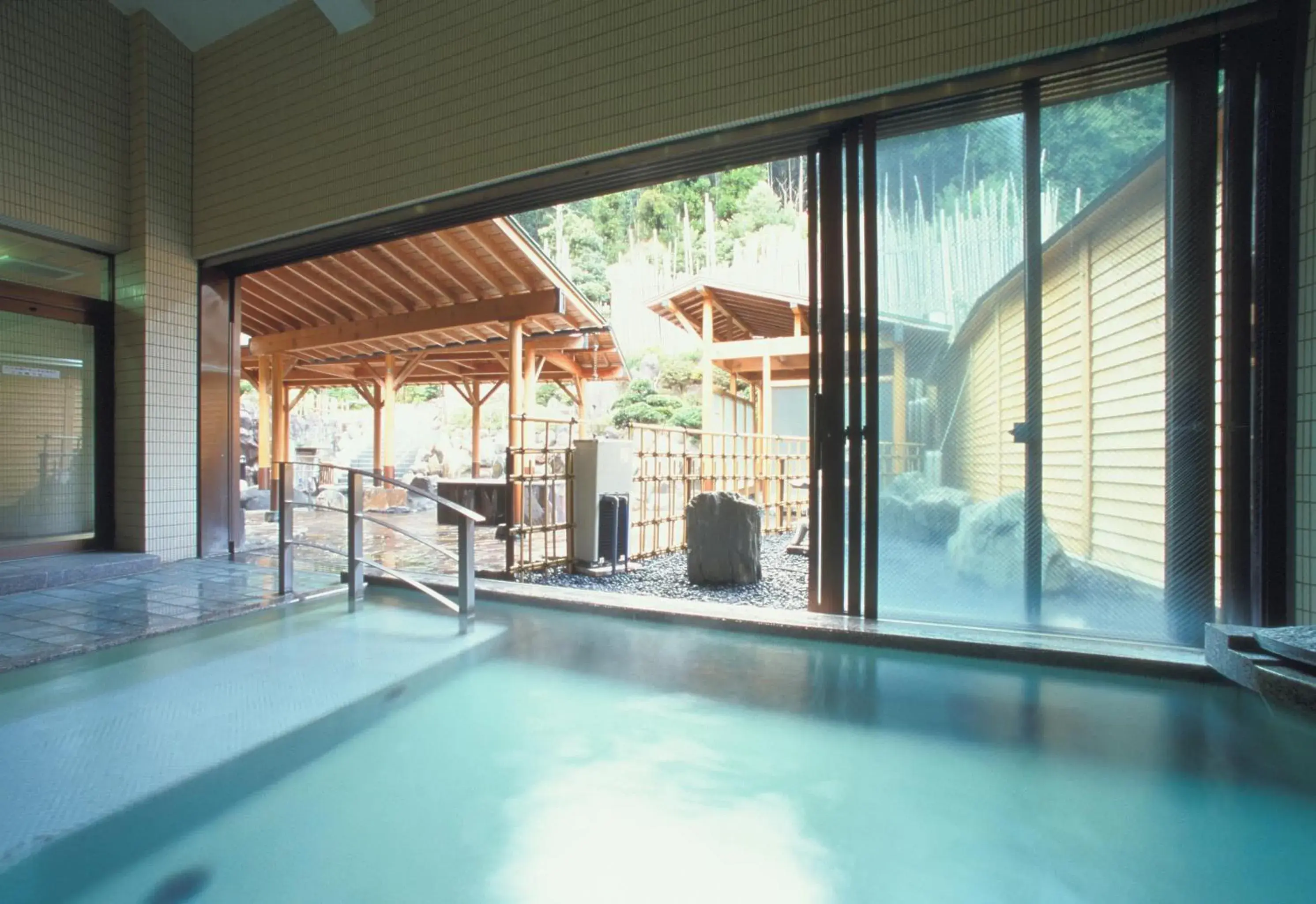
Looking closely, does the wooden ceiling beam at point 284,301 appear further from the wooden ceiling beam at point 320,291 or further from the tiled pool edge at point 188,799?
the tiled pool edge at point 188,799

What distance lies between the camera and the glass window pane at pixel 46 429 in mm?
4465

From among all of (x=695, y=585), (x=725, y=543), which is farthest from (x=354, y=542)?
(x=725, y=543)

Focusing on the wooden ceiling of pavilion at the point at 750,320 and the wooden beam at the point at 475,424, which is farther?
the wooden beam at the point at 475,424

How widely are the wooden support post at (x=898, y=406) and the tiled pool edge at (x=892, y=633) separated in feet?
2.54

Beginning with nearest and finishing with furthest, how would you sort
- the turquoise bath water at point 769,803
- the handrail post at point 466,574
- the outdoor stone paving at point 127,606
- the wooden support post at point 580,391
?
the turquoise bath water at point 769,803 → the outdoor stone paving at point 127,606 → the handrail post at point 466,574 → the wooden support post at point 580,391

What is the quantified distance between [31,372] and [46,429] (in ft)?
1.36

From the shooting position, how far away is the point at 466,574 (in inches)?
143

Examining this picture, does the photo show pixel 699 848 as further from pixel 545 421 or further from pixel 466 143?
pixel 545 421

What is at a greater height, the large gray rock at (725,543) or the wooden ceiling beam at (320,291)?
the wooden ceiling beam at (320,291)

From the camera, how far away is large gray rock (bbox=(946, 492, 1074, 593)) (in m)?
2.78

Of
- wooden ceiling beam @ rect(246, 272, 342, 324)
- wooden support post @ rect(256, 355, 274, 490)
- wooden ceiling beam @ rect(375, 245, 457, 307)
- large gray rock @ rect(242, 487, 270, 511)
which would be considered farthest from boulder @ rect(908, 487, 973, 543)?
wooden support post @ rect(256, 355, 274, 490)

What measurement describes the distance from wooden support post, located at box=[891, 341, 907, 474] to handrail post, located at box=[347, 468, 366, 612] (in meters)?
2.96

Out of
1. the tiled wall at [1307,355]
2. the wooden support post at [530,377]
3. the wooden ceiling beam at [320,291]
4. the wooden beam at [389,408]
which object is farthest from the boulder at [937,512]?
the wooden beam at [389,408]

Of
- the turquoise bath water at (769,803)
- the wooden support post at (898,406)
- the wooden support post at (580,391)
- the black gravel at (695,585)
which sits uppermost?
the wooden support post at (580,391)
